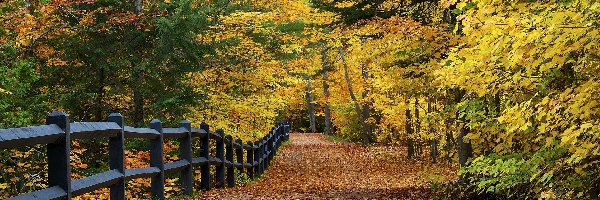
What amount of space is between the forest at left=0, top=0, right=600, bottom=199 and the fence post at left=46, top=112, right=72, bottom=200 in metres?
3.16

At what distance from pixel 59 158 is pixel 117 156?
1560 millimetres

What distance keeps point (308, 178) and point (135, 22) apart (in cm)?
621

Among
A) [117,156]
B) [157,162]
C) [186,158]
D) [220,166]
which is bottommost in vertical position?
[220,166]

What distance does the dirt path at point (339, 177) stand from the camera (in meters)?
10.5

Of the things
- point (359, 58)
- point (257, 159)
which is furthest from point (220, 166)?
point (359, 58)

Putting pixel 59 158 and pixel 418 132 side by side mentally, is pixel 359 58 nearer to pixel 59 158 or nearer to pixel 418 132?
pixel 418 132

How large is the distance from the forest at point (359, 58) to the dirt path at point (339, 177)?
1.20m

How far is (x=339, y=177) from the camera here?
58.0 feet

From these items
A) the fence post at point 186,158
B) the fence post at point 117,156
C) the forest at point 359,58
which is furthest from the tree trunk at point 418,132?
the fence post at point 117,156

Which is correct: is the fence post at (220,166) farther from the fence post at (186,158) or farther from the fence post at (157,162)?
the fence post at (157,162)

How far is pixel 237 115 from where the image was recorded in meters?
19.2

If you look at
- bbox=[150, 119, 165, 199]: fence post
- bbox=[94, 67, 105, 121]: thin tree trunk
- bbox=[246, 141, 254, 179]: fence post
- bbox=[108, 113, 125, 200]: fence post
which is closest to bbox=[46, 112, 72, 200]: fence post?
bbox=[108, 113, 125, 200]: fence post

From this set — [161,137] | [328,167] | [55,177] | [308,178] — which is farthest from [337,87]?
[55,177]

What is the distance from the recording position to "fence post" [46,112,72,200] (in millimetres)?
4816
